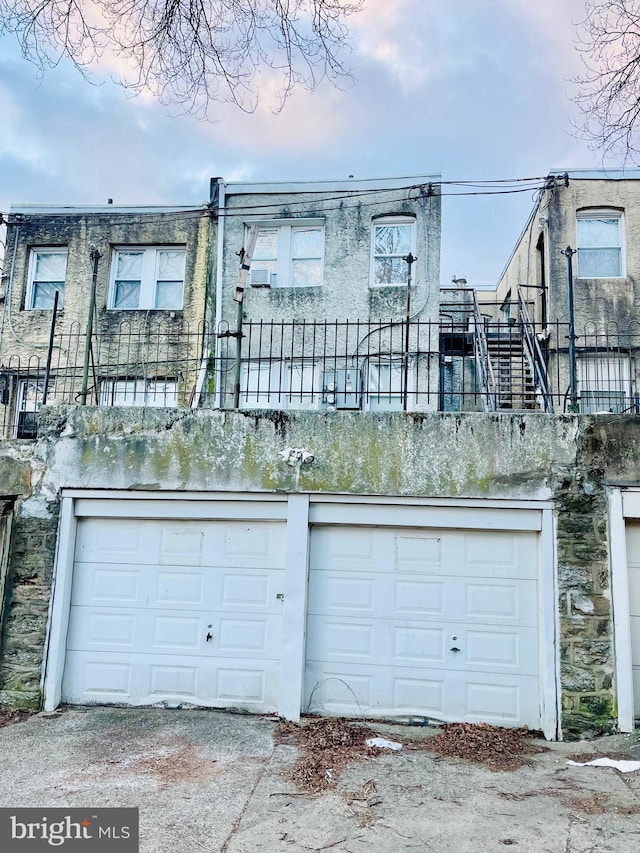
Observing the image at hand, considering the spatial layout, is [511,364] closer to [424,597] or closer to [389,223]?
[389,223]

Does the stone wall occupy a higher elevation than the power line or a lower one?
lower

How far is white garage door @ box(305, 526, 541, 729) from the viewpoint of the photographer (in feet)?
21.7

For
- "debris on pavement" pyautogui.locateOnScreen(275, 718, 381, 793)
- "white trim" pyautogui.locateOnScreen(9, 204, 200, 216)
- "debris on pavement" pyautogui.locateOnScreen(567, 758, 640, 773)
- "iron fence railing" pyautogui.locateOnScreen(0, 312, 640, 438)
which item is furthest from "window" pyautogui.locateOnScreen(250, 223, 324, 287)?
"debris on pavement" pyautogui.locateOnScreen(567, 758, 640, 773)

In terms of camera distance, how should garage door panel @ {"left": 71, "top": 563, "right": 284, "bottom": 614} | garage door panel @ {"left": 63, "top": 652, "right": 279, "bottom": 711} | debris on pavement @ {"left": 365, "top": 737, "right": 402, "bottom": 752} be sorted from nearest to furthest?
1. debris on pavement @ {"left": 365, "top": 737, "right": 402, "bottom": 752}
2. garage door panel @ {"left": 63, "top": 652, "right": 279, "bottom": 711}
3. garage door panel @ {"left": 71, "top": 563, "right": 284, "bottom": 614}

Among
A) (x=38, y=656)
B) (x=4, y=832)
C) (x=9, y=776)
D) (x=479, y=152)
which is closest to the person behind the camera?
(x=4, y=832)

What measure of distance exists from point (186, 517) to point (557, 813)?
4400 millimetres

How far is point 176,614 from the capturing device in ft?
23.0

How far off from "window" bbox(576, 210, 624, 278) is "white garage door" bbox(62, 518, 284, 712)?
853cm

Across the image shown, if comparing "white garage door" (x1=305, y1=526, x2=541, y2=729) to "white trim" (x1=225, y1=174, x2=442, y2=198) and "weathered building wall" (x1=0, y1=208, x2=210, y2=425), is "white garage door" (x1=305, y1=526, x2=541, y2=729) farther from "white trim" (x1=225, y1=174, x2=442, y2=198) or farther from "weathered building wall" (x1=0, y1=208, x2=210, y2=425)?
"white trim" (x1=225, y1=174, x2=442, y2=198)

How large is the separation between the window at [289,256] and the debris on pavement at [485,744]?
27.2 feet

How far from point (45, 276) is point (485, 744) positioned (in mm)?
11514

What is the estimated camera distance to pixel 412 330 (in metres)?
11.9

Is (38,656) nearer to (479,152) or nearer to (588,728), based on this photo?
(588,728)

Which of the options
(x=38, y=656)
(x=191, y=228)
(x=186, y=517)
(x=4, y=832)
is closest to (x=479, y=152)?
(x=186, y=517)
